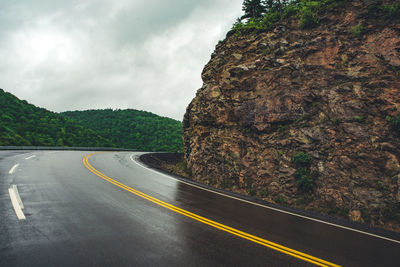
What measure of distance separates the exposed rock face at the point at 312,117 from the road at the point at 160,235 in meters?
3.65

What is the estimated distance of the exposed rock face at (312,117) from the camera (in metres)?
9.23

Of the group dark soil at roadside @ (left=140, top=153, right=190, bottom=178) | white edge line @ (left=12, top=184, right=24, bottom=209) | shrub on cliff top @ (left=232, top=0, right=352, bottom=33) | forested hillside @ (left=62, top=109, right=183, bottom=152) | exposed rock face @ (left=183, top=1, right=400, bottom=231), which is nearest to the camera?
white edge line @ (left=12, top=184, right=24, bottom=209)

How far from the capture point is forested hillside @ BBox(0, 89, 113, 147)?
30181 millimetres

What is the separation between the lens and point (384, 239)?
19.4 feet

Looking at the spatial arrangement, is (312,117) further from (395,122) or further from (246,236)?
(246,236)

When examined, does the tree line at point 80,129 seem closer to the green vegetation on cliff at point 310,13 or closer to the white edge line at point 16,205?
the white edge line at point 16,205

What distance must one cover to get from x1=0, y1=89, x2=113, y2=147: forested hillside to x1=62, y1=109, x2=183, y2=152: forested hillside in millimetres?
14300

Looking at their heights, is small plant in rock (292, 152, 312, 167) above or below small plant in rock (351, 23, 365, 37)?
below

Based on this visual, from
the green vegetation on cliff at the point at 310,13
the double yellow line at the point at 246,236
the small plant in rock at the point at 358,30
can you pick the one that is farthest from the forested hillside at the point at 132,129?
the double yellow line at the point at 246,236

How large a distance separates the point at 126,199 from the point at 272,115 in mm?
10128

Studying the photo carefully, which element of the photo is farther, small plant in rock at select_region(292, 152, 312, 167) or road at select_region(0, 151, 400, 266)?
small plant in rock at select_region(292, 152, 312, 167)

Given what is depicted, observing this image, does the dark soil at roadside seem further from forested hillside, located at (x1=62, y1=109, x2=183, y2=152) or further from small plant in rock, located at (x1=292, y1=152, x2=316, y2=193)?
forested hillside, located at (x1=62, y1=109, x2=183, y2=152)

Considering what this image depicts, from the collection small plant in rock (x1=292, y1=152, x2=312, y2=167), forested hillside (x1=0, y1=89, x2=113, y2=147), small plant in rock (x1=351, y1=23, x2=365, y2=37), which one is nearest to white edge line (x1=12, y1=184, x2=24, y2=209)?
small plant in rock (x1=292, y1=152, x2=312, y2=167)

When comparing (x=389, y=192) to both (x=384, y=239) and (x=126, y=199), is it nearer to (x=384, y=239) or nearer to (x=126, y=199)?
(x=384, y=239)
